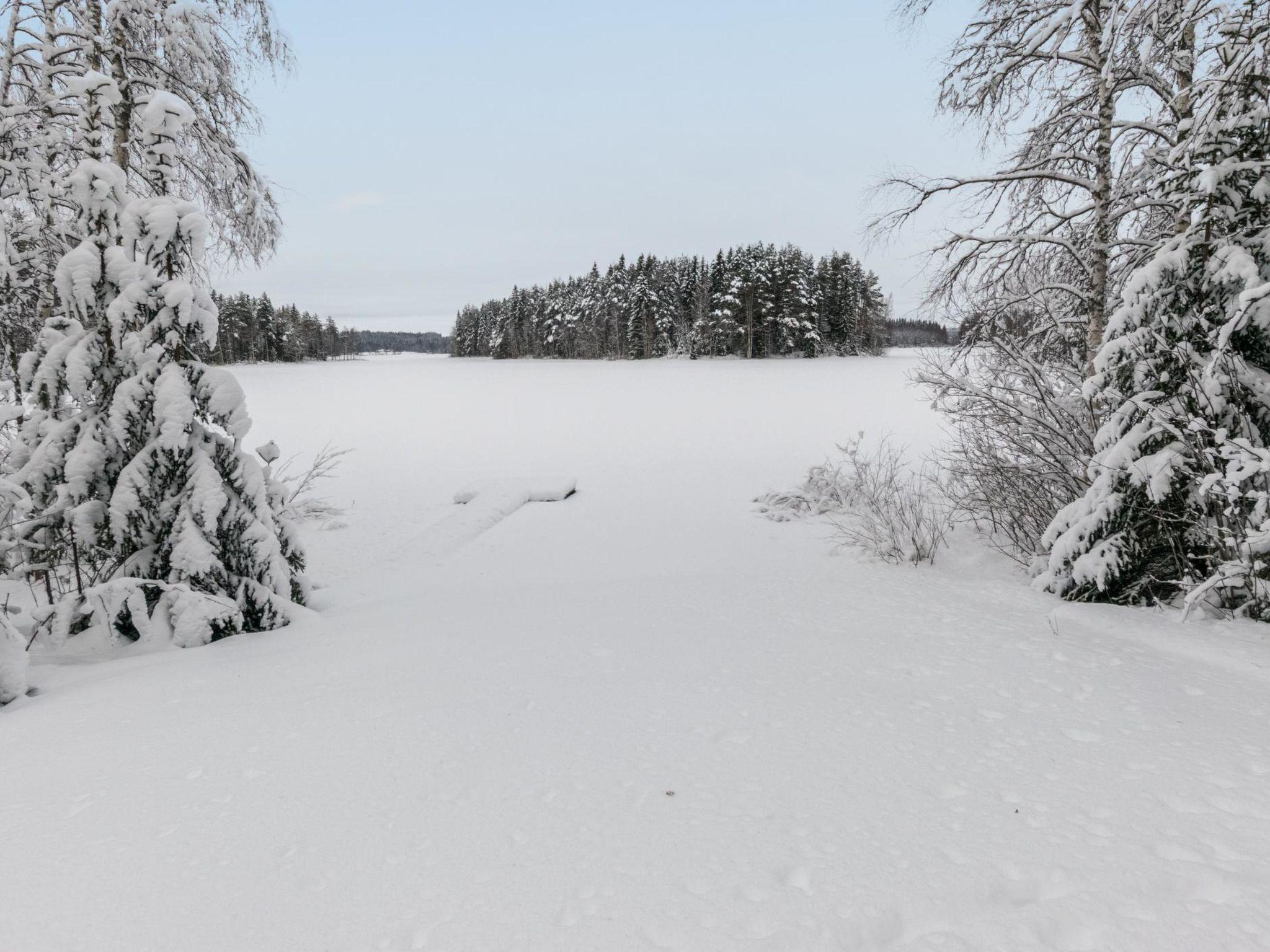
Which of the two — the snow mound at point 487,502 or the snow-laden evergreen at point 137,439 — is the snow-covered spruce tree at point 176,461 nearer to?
the snow-laden evergreen at point 137,439

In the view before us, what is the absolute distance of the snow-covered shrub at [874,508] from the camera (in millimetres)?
6180

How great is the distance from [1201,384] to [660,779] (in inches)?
171

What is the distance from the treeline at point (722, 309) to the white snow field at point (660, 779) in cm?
5366

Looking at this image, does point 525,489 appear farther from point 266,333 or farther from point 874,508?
Result: point 266,333

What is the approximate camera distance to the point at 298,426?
1945 cm

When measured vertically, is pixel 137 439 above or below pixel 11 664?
above

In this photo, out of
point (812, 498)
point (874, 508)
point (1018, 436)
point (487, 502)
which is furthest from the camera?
point (487, 502)

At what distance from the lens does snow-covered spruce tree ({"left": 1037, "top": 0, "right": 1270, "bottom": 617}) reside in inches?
151

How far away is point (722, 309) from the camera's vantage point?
56.4 metres

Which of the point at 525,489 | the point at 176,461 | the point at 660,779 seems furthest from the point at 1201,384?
the point at 525,489

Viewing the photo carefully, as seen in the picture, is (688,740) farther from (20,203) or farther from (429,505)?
(20,203)

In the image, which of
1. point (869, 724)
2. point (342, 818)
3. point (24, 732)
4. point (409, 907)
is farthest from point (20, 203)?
point (869, 724)

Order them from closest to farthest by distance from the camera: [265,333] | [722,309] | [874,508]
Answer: [874,508], [722,309], [265,333]

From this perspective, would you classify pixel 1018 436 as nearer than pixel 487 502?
Yes
